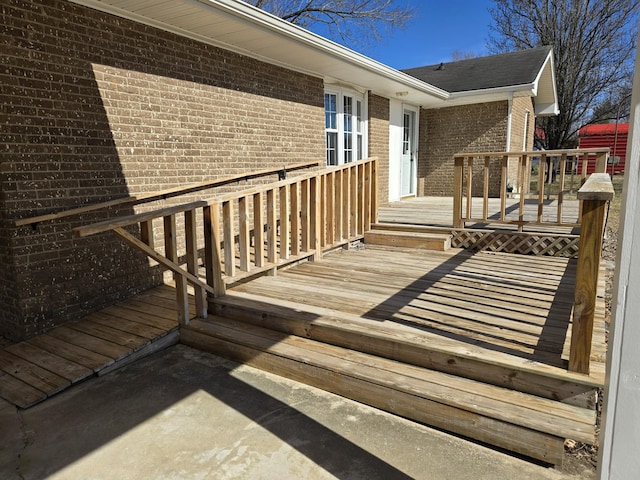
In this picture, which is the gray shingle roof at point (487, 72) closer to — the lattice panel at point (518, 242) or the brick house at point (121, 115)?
the brick house at point (121, 115)

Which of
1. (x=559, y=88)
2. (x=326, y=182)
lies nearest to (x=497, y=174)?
(x=326, y=182)

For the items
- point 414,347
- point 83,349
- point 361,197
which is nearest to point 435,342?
point 414,347

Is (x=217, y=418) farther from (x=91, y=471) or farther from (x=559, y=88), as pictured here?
(x=559, y=88)

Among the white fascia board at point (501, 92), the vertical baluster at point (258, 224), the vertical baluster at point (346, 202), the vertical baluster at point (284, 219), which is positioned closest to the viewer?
the vertical baluster at point (258, 224)

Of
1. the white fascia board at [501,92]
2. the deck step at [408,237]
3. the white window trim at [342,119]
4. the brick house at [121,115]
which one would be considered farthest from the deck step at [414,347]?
the white fascia board at [501,92]

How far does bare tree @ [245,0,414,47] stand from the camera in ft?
49.3

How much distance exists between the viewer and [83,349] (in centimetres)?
356

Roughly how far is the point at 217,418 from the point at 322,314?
Result: 3.55 feet

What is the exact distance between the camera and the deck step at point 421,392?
221cm

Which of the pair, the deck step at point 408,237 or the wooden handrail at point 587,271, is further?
the deck step at point 408,237

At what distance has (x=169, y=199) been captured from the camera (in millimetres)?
5027

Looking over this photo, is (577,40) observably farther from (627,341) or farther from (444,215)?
(627,341)

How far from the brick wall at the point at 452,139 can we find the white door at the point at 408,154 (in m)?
0.37

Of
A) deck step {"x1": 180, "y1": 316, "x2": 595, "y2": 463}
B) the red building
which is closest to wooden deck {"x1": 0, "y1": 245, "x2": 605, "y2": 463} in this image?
deck step {"x1": 180, "y1": 316, "x2": 595, "y2": 463}
